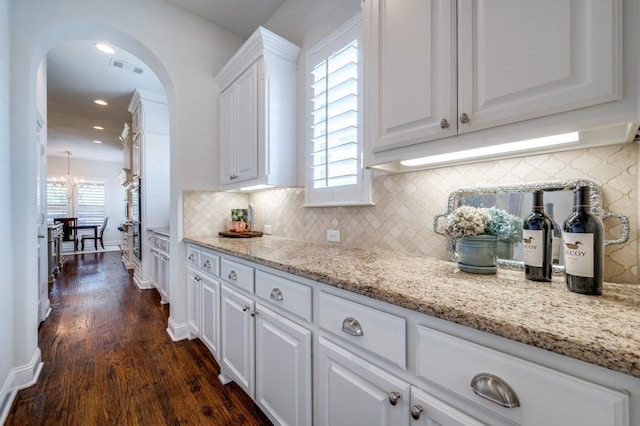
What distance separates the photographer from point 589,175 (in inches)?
38.2

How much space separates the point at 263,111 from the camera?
2.13m

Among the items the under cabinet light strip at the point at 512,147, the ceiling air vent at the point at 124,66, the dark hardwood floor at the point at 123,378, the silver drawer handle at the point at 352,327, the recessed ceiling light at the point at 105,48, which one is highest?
the ceiling air vent at the point at 124,66

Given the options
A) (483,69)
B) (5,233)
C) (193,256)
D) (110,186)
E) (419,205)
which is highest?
(110,186)

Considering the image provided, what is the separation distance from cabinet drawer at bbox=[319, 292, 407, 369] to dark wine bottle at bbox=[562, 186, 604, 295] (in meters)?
0.53

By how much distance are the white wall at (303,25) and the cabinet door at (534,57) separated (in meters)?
1.23

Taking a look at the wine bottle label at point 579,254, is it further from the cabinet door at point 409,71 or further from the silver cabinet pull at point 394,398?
the silver cabinet pull at point 394,398

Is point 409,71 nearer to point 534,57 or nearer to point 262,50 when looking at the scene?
point 534,57

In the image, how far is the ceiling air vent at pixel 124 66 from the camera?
3409 mm

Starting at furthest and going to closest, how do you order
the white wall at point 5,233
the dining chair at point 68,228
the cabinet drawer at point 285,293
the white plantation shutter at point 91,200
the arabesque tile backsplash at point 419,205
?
the white plantation shutter at point 91,200
the dining chair at point 68,228
the white wall at point 5,233
the cabinet drawer at point 285,293
the arabesque tile backsplash at point 419,205

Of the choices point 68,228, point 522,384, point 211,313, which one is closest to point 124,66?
point 211,313

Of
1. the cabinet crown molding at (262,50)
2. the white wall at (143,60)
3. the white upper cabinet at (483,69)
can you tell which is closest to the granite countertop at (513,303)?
the white upper cabinet at (483,69)

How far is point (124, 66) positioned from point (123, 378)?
3.63 m

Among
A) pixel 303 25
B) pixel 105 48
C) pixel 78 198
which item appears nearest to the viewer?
pixel 303 25

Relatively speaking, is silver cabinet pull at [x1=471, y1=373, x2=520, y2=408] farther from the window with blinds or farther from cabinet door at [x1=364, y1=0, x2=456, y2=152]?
the window with blinds
